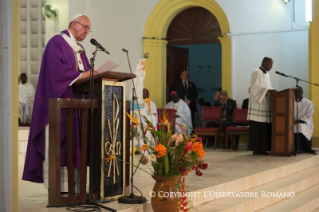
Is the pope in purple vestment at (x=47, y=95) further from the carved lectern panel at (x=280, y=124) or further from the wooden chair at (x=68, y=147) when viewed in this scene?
the carved lectern panel at (x=280, y=124)

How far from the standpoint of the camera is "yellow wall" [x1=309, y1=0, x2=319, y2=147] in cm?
1005

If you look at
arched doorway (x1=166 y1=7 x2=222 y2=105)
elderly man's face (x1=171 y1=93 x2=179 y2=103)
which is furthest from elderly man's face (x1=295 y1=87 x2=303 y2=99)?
arched doorway (x1=166 y1=7 x2=222 y2=105)

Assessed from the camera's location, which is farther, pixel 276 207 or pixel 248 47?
pixel 248 47

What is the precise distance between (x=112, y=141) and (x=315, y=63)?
6.79 meters

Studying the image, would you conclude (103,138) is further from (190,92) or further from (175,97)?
(190,92)

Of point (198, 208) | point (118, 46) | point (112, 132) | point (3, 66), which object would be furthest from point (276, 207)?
point (118, 46)

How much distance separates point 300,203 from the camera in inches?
236

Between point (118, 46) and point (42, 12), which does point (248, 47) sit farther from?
point (42, 12)

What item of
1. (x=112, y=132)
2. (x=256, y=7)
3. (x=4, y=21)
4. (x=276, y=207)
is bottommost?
(x=276, y=207)

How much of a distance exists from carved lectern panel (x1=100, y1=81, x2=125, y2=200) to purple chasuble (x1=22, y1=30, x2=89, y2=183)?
0.93 feet

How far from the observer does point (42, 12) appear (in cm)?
1303

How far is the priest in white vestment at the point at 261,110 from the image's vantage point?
29.1 ft

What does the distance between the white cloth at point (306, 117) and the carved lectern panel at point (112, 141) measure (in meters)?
5.70

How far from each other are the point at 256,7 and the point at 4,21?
9.18 m
